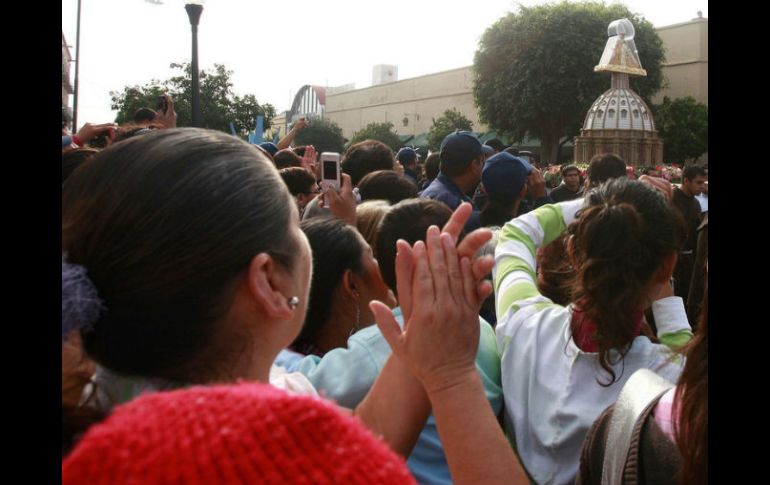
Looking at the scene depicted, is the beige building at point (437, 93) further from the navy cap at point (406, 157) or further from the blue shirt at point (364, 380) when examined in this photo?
the blue shirt at point (364, 380)

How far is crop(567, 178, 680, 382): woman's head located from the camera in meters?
1.82

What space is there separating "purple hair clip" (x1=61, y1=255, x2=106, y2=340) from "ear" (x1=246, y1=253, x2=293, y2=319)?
242 millimetres

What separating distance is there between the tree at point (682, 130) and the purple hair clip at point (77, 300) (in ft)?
119

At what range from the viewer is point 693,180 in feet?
22.8

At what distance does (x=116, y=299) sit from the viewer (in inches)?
43.7

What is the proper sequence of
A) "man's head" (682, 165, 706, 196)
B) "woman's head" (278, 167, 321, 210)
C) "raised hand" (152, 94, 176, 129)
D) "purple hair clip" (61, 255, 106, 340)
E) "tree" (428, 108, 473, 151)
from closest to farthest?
"purple hair clip" (61, 255, 106, 340)
"woman's head" (278, 167, 321, 210)
"raised hand" (152, 94, 176, 129)
"man's head" (682, 165, 706, 196)
"tree" (428, 108, 473, 151)

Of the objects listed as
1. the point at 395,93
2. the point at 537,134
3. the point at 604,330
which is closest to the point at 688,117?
the point at 537,134

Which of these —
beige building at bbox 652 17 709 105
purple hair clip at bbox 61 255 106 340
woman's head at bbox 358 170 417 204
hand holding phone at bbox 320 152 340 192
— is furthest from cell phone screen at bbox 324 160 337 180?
beige building at bbox 652 17 709 105

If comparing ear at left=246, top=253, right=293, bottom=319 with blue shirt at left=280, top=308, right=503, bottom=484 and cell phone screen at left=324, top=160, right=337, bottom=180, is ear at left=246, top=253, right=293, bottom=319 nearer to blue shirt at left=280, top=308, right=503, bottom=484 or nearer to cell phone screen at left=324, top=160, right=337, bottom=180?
blue shirt at left=280, top=308, right=503, bottom=484

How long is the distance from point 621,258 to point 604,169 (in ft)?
13.9

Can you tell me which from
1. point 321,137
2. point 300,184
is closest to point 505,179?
point 300,184

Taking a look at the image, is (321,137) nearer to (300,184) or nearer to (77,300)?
(300,184)

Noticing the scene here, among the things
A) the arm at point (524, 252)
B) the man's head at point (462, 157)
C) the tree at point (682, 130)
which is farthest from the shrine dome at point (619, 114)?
the arm at point (524, 252)

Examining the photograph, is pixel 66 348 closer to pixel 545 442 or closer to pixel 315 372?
pixel 315 372
